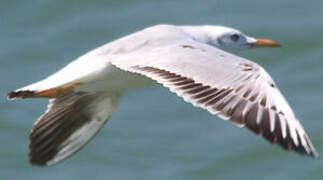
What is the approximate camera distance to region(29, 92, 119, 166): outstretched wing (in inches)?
322

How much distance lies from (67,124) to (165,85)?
1668mm

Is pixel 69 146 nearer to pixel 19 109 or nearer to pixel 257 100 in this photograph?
pixel 257 100

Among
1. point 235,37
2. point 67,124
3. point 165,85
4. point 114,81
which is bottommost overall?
point 67,124

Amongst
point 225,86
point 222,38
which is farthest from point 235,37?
point 225,86

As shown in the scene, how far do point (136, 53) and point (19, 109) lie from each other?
145 inches

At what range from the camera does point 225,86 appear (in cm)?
676

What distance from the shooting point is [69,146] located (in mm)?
8234

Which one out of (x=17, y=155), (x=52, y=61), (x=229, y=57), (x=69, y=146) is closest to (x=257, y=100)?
(x=229, y=57)

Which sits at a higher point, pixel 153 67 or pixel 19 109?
pixel 153 67

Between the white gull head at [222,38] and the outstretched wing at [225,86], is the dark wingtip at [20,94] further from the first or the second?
the white gull head at [222,38]

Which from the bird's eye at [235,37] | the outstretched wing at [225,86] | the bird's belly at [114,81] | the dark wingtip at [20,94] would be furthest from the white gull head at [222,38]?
the dark wingtip at [20,94]

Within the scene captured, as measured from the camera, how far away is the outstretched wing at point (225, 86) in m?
6.34

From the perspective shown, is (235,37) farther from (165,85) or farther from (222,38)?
(165,85)

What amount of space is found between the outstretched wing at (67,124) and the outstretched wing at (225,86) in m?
0.86
